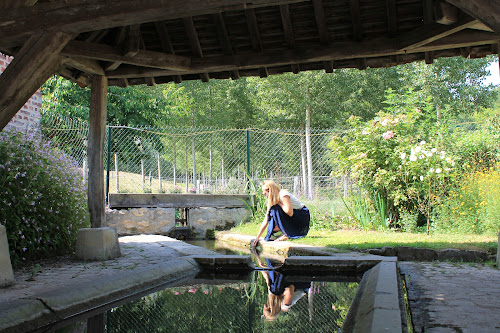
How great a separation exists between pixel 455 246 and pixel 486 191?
198 cm

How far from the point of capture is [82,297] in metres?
3.94

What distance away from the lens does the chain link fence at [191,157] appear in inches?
449

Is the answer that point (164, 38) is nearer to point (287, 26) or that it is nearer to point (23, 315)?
point (287, 26)

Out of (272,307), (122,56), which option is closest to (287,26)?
(122,56)

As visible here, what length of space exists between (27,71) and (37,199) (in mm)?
2055

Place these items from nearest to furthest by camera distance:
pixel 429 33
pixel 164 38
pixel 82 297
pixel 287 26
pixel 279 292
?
pixel 82 297, pixel 279 292, pixel 429 33, pixel 287 26, pixel 164 38

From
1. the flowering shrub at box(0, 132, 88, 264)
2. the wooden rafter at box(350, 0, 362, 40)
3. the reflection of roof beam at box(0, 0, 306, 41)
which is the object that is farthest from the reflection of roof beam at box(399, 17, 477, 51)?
the flowering shrub at box(0, 132, 88, 264)

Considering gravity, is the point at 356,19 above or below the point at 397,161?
above

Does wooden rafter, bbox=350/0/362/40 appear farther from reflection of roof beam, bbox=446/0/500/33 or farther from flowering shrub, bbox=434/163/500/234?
flowering shrub, bbox=434/163/500/234

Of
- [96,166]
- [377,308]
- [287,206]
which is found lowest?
[377,308]

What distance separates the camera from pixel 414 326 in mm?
3094

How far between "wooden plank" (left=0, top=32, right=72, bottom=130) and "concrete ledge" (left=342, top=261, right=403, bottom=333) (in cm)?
331

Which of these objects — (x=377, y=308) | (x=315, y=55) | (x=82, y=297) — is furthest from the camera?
(x=315, y=55)

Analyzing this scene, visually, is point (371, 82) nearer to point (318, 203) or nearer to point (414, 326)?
point (318, 203)
